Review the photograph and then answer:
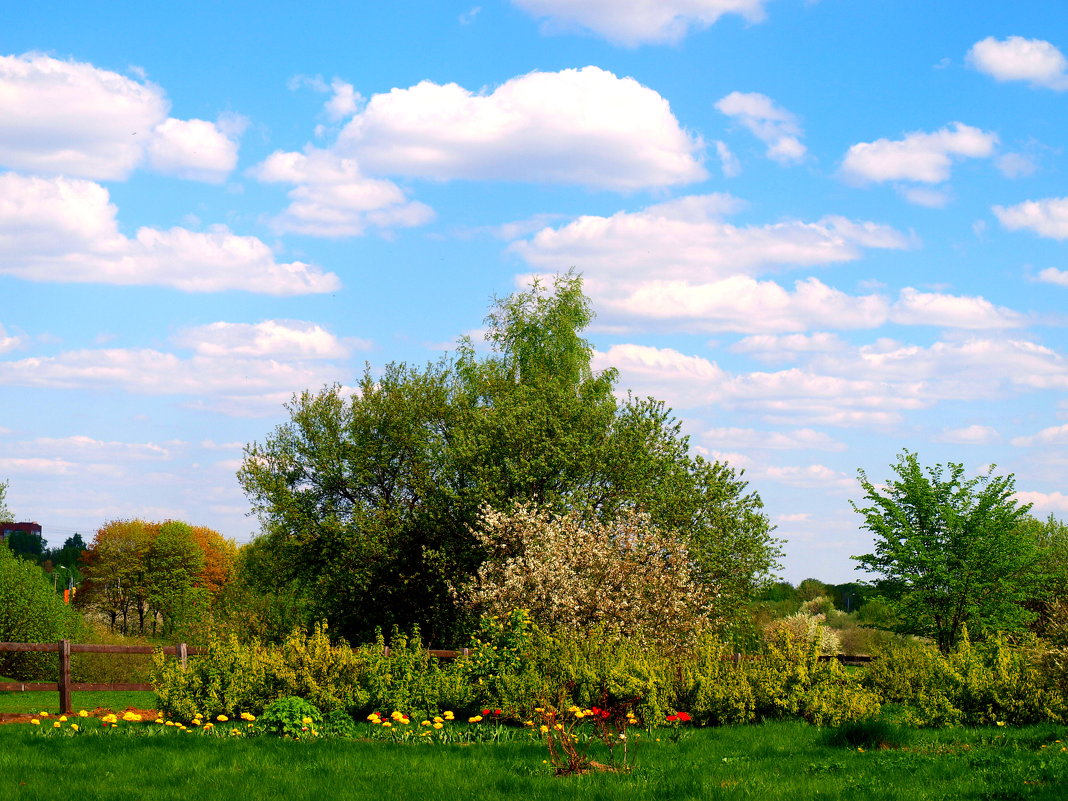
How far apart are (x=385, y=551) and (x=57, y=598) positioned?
1550cm

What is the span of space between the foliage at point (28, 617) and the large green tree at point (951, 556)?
31466 mm

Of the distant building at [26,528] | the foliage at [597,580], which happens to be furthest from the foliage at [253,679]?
the distant building at [26,528]

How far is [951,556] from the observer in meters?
32.7

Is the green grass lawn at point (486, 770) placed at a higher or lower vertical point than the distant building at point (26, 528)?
lower

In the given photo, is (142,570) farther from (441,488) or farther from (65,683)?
(65,683)

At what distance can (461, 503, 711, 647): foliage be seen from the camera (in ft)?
83.3

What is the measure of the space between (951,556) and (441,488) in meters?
17.1

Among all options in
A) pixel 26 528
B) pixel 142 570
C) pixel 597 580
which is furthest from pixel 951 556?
pixel 26 528

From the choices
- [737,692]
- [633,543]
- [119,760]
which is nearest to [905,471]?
[633,543]

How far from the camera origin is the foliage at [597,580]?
83.3 ft

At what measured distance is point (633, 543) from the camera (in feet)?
90.5

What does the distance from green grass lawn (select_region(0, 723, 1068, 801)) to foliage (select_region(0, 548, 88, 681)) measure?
28269 millimetres

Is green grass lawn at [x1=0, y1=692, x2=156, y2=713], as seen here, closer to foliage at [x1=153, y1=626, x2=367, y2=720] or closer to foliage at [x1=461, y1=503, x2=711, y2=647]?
foliage at [x1=461, y1=503, x2=711, y2=647]

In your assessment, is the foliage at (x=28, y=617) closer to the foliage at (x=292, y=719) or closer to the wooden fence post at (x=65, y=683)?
the wooden fence post at (x=65, y=683)
